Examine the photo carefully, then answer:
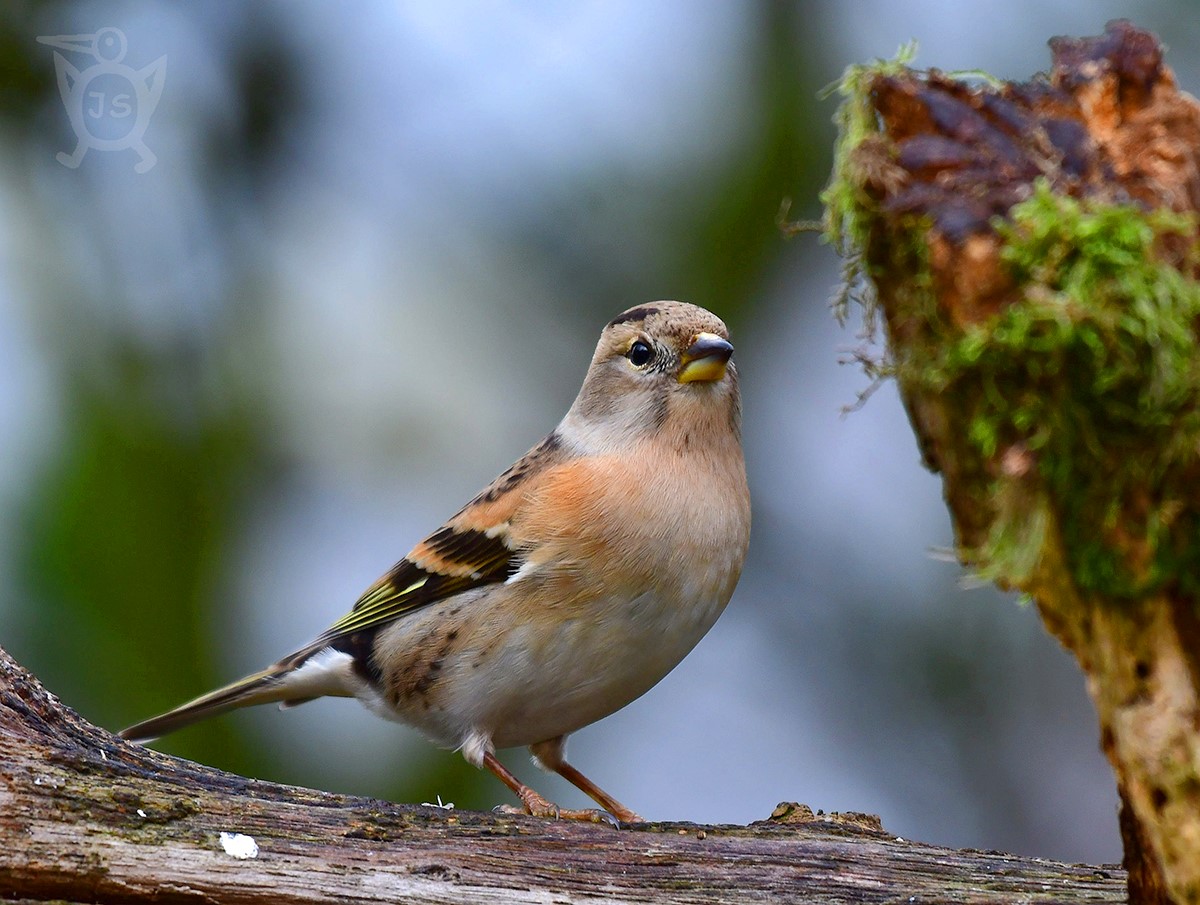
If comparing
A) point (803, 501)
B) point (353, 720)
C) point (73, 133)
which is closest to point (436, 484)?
point (353, 720)

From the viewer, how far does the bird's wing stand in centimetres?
457

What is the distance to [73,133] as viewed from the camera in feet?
23.1

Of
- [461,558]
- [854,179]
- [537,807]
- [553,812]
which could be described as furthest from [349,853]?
[854,179]

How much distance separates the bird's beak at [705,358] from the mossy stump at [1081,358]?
2149mm

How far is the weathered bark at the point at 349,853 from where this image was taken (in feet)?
9.49

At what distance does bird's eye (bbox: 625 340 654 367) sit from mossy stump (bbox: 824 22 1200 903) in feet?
7.89

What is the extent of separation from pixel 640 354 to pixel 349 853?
7.71 ft

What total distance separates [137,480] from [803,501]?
3854 millimetres

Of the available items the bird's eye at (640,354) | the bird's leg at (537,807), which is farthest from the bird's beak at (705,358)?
the bird's leg at (537,807)

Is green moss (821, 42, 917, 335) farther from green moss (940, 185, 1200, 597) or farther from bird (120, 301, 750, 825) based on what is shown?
bird (120, 301, 750, 825)

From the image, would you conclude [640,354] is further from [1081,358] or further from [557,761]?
[1081,358]

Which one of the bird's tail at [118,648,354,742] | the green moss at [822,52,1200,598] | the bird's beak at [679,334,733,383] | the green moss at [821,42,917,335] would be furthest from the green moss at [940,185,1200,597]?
the bird's tail at [118,648,354,742]

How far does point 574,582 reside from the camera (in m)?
4.21

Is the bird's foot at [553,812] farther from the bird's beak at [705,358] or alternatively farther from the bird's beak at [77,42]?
the bird's beak at [77,42]
